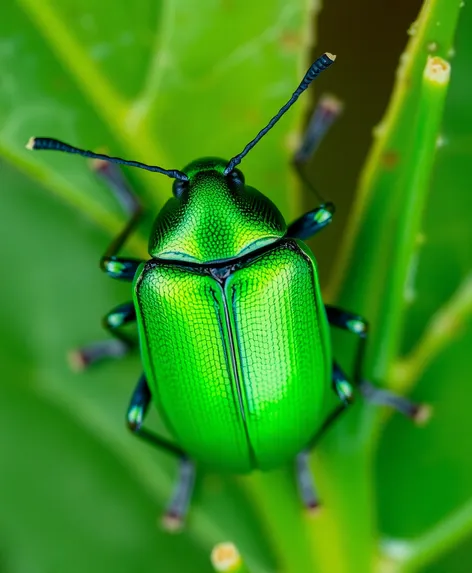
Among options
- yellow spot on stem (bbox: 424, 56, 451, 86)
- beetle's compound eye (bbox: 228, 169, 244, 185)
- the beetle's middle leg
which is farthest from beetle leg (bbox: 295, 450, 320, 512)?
yellow spot on stem (bbox: 424, 56, 451, 86)

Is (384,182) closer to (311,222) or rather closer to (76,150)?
(311,222)

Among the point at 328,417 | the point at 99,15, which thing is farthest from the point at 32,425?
the point at 99,15

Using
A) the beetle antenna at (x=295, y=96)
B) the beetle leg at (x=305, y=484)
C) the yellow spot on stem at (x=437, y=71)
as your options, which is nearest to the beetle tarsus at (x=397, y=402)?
the beetle leg at (x=305, y=484)

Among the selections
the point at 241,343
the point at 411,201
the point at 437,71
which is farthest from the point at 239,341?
the point at 437,71

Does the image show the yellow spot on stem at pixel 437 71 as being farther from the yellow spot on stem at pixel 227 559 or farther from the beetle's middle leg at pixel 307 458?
the yellow spot on stem at pixel 227 559

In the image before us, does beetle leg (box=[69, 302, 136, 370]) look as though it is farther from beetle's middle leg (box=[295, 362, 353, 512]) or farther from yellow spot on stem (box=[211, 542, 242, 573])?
yellow spot on stem (box=[211, 542, 242, 573])

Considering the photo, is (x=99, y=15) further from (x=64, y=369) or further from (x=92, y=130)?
(x=64, y=369)
